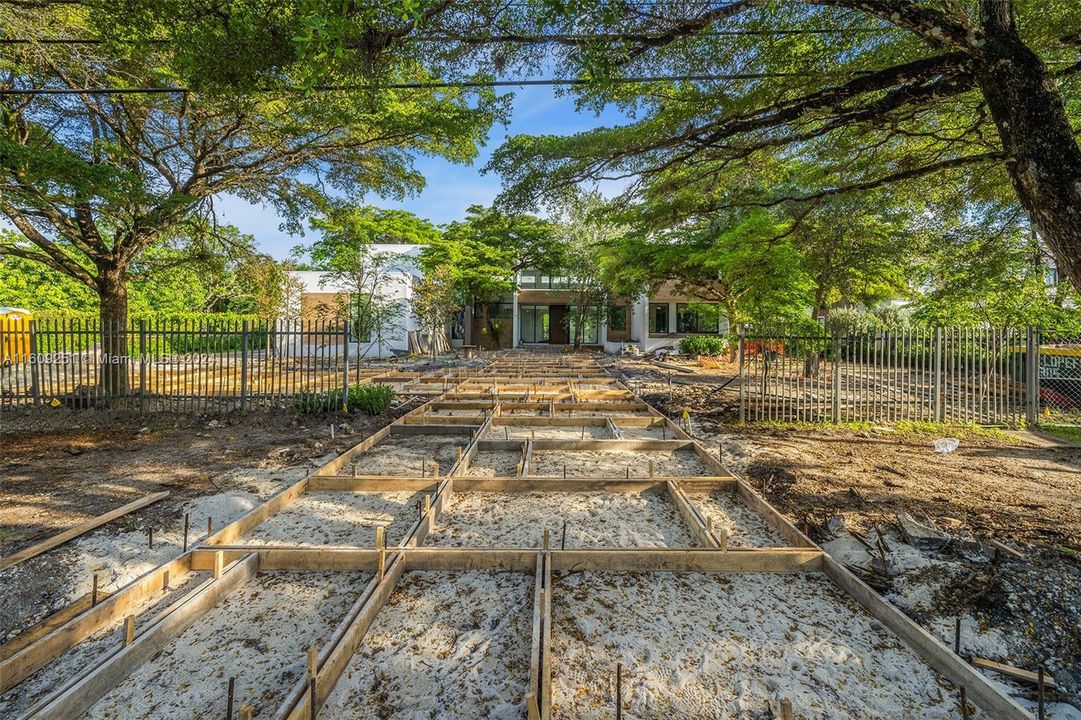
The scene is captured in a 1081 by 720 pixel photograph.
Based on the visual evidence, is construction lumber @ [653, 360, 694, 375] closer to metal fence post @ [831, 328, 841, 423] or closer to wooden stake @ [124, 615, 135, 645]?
metal fence post @ [831, 328, 841, 423]

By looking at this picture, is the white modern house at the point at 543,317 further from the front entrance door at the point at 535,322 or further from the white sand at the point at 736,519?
the white sand at the point at 736,519

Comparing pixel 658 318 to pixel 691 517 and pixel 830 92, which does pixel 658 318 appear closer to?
pixel 830 92

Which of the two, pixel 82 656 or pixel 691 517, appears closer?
pixel 82 656

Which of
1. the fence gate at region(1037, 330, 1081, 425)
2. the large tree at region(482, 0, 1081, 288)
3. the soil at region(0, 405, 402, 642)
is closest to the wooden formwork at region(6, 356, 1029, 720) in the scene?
the soil at region(0, 405, 402, 642)

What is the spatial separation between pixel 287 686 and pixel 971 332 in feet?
37.5

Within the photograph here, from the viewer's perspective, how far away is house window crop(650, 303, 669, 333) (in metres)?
29.9

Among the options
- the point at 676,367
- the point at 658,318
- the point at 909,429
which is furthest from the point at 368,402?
the point at 658,318

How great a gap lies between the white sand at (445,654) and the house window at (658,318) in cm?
2810

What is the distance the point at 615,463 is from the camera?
Answer: 6008 mm

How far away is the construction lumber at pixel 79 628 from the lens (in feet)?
7.36

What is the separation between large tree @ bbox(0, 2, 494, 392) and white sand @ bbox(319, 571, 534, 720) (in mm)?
5426

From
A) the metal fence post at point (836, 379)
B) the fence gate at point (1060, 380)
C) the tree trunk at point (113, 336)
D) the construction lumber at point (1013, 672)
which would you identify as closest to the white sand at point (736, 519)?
the construction lumber at point (1013, 672)

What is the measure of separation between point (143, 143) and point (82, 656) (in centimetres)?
1039

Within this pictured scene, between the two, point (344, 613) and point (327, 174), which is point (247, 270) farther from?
point (344, 613)
